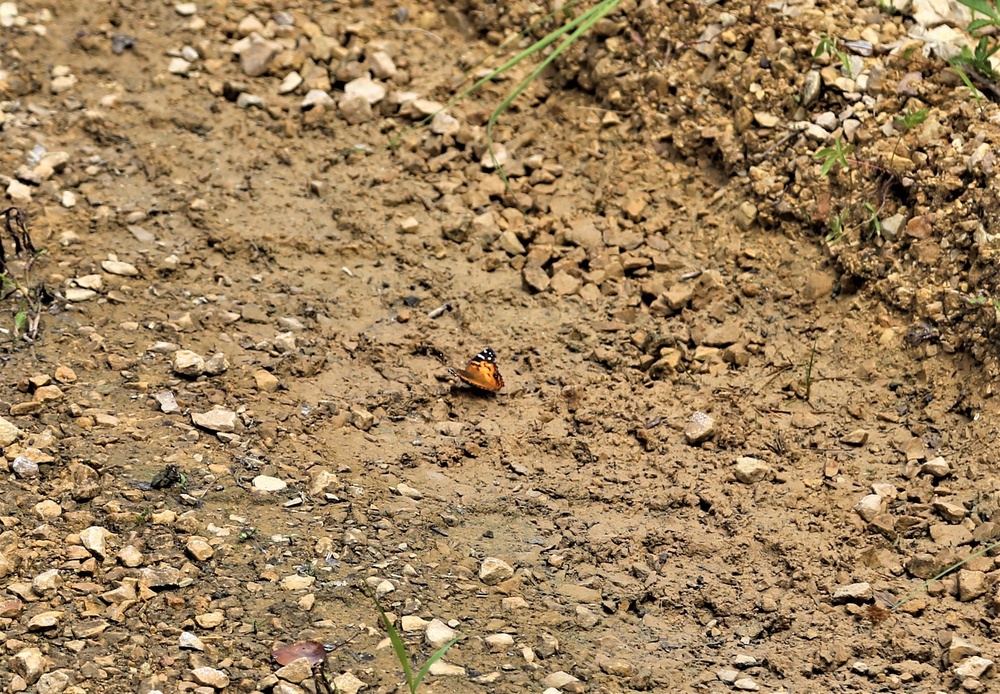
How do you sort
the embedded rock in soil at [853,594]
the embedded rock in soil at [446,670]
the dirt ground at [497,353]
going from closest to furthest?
the embedded rock in soil at [446,670] < the dirt ground at [497,353] < the embedded rock in soil at [853,594]

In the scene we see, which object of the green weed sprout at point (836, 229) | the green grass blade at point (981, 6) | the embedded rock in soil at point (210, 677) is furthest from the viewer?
the green weed sprout at point (836, 229)

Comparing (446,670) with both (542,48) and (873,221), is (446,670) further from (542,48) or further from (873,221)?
(542,48)

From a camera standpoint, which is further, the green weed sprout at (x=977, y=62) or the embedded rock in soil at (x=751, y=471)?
the green weed sprout at (x=977, y=62)

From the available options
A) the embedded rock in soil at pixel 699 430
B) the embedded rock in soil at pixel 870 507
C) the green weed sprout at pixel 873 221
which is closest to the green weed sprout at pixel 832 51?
the green weed sprout at pixel 873 221

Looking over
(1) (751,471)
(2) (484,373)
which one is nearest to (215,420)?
(2) (484,373)

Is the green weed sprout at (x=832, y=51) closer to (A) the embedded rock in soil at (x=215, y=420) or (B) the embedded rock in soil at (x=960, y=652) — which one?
(B) the embedded rock in soil at (x=960, y=652)

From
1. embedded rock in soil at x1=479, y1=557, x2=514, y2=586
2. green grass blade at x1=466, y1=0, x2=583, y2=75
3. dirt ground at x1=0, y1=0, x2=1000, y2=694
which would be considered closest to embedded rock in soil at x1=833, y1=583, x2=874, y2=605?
dirt ground at x1=0, y1=0, x2=1000, y2=694

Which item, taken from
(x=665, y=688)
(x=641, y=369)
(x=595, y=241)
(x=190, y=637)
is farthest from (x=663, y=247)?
(x=190, y=637)

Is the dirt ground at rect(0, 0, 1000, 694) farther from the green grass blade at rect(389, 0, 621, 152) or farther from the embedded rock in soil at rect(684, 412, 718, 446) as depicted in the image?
the green grass blade at rect(389, 0, 621, 152)
